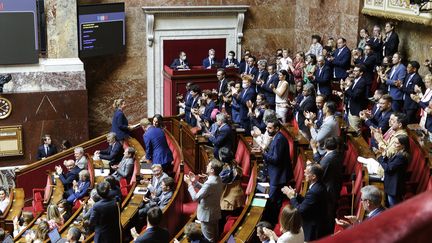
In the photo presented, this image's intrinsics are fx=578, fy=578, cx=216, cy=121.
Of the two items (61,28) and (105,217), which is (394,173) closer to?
(105,217)

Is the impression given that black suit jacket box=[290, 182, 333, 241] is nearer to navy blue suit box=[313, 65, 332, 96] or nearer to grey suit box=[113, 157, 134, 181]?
grey suit box=[113, 157, 134, 181]

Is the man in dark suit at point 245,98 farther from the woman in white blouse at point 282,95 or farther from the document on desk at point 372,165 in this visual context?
the document on desk at point 372,165

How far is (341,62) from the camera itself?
990cm

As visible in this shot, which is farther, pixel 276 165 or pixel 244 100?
pixel 244 100

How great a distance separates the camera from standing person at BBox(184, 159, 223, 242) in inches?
211

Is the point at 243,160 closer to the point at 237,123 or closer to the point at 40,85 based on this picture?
the point at 237,123

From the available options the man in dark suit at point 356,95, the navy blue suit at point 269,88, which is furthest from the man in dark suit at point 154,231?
the navy blue suit at point 269,88

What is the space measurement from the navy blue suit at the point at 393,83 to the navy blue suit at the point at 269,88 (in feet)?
6.03

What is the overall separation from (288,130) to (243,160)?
3.05ft

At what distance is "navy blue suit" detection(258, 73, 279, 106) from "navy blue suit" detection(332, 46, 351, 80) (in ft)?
4.09

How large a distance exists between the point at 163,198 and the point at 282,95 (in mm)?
3435

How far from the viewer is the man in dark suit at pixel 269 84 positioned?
30.9 ft

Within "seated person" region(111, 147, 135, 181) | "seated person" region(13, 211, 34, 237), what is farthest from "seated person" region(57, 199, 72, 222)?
"seated person" region(111, 147, 135, 181)

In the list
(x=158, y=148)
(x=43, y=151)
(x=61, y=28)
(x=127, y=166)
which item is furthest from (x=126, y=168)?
(x=61, y=28)
